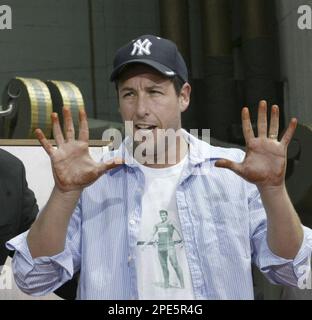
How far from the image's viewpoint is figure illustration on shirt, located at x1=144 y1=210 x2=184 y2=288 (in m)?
1.22

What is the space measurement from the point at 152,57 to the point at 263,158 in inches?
13.9

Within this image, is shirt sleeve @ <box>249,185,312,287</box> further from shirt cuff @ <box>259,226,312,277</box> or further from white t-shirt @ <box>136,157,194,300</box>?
white t-shirt @ <box>136,157,194,300</box>

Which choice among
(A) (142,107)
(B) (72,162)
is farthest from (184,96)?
(B) (72,162)

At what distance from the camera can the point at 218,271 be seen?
1.25 m

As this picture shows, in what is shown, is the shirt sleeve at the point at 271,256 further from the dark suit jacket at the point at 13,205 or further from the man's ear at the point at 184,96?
the dark suit jacket at the point at 13,205

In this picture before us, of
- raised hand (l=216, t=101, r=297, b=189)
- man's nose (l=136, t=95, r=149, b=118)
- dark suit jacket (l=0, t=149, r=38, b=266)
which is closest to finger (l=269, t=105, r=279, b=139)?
raised hand (l=216, t=101, r=297, b=189)

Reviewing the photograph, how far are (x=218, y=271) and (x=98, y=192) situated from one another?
32 centimetres

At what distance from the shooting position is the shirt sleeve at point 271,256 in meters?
1.18

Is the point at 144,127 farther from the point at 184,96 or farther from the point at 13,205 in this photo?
the point at 13,205

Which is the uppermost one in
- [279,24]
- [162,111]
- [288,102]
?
[279,24]

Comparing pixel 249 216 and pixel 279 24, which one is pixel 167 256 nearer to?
pixel 249 216

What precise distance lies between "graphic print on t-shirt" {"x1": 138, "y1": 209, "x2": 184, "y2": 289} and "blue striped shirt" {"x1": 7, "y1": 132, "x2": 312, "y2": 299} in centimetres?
2

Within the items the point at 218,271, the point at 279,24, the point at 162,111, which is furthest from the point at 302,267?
the point at 279,24

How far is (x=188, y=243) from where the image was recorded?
1242mm
